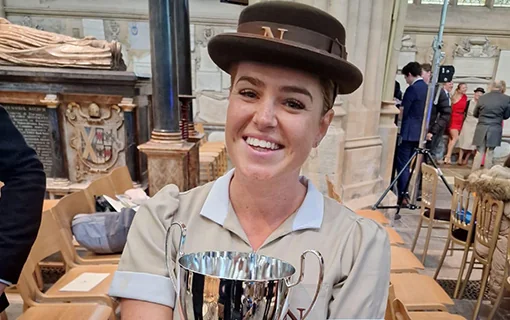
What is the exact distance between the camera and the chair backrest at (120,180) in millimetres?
2797

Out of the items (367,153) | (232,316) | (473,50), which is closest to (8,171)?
(232,316)

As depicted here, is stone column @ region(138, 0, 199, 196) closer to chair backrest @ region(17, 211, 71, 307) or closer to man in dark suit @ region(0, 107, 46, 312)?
chair backrest @ region(17, 211, 71, 307)

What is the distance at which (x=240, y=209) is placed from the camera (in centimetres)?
91

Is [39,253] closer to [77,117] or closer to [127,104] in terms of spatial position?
[127,104]

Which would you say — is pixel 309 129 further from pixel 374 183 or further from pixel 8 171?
pixel 374 183

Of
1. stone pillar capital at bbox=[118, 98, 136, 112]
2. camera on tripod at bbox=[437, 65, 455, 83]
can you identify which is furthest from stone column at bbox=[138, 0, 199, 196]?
camera on tripod at bbox=[437, 65, 455, 83]

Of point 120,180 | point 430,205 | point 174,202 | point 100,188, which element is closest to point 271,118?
point 174,202

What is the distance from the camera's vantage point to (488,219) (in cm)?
252

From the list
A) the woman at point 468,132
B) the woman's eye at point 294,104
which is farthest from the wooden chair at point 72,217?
the woman at point 468,132

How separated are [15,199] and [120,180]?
1844mm

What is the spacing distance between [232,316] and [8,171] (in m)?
0.90

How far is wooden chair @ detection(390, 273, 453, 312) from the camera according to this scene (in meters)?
1.79

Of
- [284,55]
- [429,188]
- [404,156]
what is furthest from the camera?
[404,156]

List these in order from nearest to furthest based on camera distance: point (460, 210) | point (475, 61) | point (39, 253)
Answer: point (39, 253) < point (460, 210) < point (475, 61)
